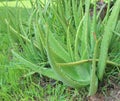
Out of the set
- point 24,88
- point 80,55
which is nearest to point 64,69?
point 80,55

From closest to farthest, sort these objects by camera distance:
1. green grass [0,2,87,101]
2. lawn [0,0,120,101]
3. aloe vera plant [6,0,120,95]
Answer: aloe vera plant [6,0,120,95]
lawn [0,0,120,101]
green grass [0,2,87,101]

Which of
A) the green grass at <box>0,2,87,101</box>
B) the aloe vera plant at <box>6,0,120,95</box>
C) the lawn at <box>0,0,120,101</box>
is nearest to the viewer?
the aloe vera plant at <box>6,0,120,95</box>

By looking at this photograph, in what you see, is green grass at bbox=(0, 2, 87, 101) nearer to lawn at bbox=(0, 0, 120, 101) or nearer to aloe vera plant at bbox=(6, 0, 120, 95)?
lawn at bbox=(0, 0, 120, 101)

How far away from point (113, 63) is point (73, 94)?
354mm

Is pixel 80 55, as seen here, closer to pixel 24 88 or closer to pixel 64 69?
pixel 64 69

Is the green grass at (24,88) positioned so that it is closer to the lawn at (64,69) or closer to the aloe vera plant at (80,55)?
the lawn at (64,69)

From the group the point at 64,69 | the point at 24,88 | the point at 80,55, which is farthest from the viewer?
the point at 24,88

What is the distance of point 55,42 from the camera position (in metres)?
2.29

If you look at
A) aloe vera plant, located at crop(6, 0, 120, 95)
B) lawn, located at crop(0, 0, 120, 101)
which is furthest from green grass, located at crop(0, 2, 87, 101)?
aloe vera plant, located at crop(6, 0, 120, 95)

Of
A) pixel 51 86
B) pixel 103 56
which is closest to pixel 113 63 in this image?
pixel 103 56

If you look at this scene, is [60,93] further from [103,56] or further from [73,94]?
[103,56]

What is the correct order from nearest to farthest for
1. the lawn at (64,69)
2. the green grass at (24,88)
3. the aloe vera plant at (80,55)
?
the aloe vera plant at (80,55)
the lawn at (64,69)
the green grass at (24,88)

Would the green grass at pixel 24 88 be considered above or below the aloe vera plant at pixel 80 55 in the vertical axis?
below

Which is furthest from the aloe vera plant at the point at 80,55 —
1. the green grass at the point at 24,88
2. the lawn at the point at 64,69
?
the green grass at the point at 24,88
